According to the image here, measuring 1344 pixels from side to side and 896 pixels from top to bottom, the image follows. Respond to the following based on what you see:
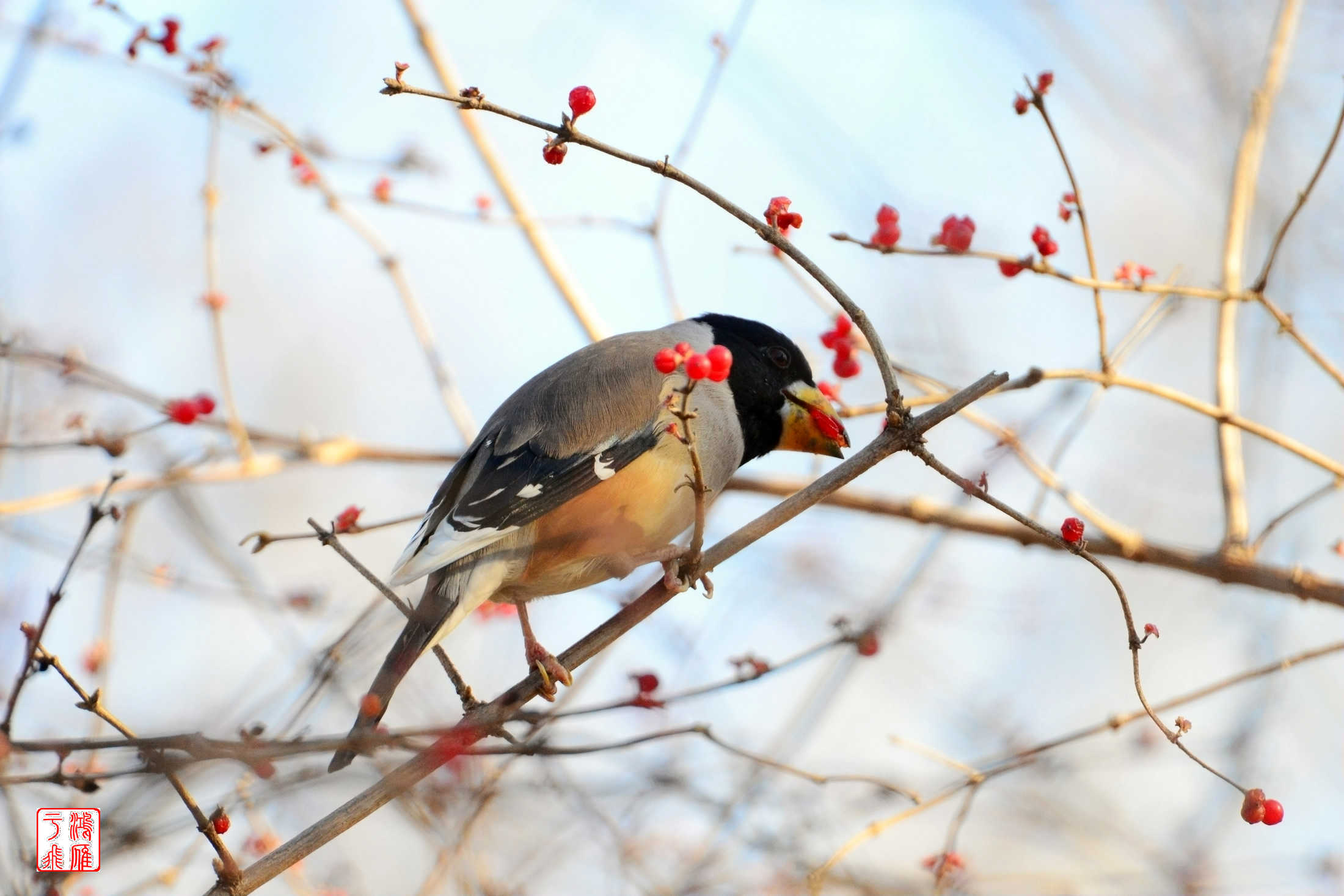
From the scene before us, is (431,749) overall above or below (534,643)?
below

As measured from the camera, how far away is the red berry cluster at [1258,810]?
106 inches

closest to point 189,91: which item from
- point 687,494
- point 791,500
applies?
point 687,494

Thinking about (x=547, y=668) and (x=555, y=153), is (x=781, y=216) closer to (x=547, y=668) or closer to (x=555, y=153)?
(x=555, y=153)

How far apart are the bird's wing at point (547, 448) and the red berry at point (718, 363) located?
1.12m

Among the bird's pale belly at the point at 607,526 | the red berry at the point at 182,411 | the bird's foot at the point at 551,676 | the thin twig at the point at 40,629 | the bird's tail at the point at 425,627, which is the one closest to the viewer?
the thin twig at the point at 40,629

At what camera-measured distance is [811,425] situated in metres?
4.09

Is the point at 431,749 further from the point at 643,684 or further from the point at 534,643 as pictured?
the point at 534,643

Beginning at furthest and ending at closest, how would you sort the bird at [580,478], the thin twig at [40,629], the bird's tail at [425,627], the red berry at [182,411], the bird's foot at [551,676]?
the red berry at [182,411]
the bird at [580,478]
the bird's foot at [551,676]
the bird's tail at [425,627]
the thin twig at [40,629]

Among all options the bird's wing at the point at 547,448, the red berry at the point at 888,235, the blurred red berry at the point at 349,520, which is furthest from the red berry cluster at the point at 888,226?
the blurred red berry at the point at 349,520

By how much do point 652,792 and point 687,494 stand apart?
0.91 m

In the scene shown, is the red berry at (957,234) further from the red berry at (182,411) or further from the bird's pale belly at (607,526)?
the red berry at (182,411)

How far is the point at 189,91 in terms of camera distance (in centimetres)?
397

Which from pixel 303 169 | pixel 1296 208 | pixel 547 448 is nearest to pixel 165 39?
pixel 303 169

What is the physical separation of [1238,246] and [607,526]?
7.91ft
